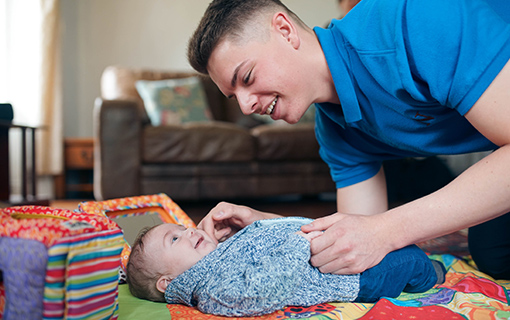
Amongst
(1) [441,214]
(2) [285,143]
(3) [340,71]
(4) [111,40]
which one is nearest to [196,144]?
(2) [285,143]

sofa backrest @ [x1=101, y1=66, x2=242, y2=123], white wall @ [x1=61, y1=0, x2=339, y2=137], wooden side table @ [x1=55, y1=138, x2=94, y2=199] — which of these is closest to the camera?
sofa backrest @ [x1=101, y1=66, x2=242, y2=123]

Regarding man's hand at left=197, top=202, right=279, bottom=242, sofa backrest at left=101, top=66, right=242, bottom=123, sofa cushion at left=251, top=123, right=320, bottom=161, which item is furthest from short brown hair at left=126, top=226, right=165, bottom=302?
sofa backrest at left=101, top=66, right=242, bottom=123

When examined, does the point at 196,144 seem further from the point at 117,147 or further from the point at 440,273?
the point at 440,273

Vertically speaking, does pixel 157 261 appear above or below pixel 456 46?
below

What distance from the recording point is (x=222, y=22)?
100cm

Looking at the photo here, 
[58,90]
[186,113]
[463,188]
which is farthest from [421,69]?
[58,90]

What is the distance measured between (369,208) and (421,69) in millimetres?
539

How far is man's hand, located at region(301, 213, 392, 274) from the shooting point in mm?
850

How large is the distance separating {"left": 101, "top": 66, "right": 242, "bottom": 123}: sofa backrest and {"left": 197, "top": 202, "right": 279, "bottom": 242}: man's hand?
2.60m

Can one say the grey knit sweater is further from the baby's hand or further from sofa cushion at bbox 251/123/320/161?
sofa cushion at bbox 251/123/320/161

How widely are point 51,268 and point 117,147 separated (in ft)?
7.35

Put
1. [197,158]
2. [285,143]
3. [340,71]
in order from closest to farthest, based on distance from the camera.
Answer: [340,71], [197,158], [285,143]

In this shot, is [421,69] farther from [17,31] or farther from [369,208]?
[17,31]

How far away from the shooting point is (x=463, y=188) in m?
0.82
